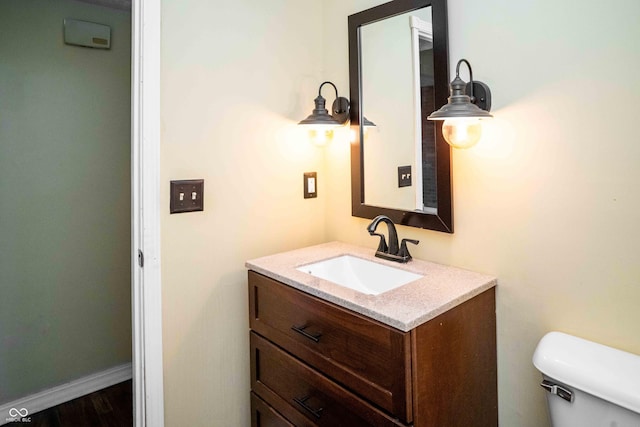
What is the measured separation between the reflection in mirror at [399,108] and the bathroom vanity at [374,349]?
30 cm

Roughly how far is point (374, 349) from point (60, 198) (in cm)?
186

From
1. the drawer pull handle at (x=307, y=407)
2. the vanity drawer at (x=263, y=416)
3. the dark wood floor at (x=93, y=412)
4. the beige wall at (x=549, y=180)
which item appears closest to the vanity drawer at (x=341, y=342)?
the drawer pull handle at (x=307, y=407)

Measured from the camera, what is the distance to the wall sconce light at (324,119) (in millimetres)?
1554

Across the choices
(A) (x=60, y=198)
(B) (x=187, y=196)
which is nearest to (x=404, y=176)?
(B) (x=187, y=196)

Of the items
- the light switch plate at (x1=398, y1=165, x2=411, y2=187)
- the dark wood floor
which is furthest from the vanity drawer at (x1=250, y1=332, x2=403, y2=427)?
the dark wood floor

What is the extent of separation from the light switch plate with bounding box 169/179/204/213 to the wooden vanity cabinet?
1.13ft

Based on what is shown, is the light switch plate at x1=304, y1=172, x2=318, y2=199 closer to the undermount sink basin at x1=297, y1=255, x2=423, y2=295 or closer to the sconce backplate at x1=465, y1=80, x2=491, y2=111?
the undermount sink basin at x1=297, y1=255, x2=423, y2=295

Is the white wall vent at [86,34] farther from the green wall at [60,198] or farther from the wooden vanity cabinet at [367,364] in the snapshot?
the wooden vanity cabinet at [367,364]

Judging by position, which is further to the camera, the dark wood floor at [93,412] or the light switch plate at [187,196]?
the dark wood floor at [93,412]

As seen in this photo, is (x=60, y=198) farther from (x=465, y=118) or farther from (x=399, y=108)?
(x=465, y=118)

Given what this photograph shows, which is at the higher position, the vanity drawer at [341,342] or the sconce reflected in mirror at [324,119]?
the sconce reflected in mirror at [324,119]

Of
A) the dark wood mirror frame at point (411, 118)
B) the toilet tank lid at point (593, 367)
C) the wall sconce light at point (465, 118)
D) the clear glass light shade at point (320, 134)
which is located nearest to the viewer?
the toilet tank lid at point (593, 367)

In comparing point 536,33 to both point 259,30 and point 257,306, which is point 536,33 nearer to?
point 259,30

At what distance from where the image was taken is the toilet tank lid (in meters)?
0.85
